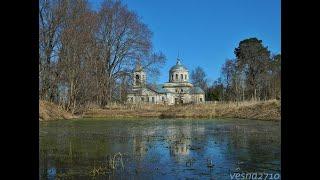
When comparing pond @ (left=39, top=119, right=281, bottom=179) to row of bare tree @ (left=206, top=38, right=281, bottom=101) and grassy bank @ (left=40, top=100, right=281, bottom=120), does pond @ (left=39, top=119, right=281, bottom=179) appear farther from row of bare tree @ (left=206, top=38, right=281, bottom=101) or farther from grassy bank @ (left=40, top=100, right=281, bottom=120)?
row of bare tree @ (left=206, top=38, right=281, bottom=101)

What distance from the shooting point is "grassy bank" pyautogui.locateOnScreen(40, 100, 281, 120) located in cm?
3407

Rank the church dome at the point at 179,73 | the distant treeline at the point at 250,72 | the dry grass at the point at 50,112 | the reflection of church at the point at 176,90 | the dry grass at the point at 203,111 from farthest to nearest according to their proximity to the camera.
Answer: the church dome at the point at 179,73 < the reflection of church at the point at 176,90 < the distant treeline at the point at 250,72 < the dry grass at the point at 203,111 < the dry grass at the point at 50,112

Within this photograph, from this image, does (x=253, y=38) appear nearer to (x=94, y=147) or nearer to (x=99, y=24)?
(x=99, y=24)

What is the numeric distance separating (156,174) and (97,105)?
3535 centimetres

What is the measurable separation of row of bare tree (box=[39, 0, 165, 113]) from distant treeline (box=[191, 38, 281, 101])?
16872 mm

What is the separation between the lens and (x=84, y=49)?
38.4 m

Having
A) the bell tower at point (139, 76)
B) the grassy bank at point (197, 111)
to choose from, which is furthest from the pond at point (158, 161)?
the bell tower at point (139, 76)

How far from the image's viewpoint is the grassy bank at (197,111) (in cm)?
3407

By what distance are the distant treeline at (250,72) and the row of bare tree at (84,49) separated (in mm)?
16872

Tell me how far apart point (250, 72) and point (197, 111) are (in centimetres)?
2581

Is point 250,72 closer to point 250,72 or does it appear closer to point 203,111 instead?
point 250,72

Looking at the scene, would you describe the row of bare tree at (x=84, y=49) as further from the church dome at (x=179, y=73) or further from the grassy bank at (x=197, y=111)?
the church dome at (x=179, y=73)

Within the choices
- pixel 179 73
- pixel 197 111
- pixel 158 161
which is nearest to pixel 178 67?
pixel 179 73
